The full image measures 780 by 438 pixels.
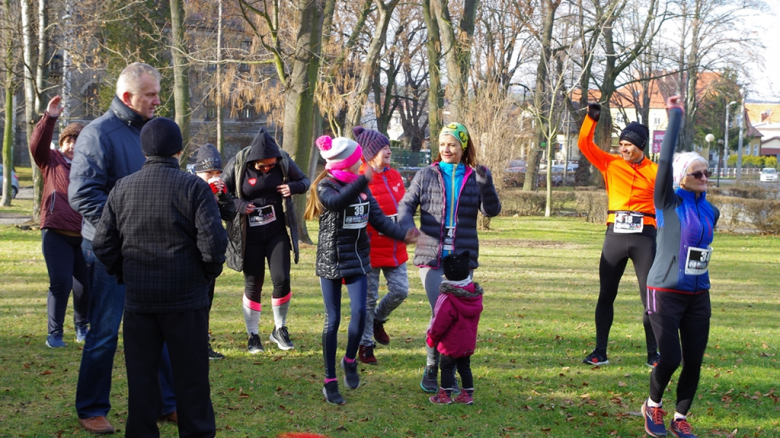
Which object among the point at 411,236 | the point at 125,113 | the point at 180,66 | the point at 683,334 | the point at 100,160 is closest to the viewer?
the point at 100,160

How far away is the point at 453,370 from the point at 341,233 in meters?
1.34

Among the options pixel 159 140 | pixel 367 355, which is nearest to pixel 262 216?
pixel 367 355

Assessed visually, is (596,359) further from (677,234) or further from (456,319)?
(677,234)

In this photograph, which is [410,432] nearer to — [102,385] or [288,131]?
[102,385]

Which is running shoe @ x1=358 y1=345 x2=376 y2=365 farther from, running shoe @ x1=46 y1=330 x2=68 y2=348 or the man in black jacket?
running shoe @ x1=46 y1=330 x2=68 y2=348

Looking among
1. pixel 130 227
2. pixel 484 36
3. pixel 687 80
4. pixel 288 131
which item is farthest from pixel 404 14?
pixel 130 227

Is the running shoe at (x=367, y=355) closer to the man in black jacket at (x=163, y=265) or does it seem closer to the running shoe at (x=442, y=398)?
the running shoe at (x=442, y=398)

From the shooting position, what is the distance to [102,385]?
471 cm

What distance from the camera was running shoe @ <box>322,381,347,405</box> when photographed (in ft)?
18.0

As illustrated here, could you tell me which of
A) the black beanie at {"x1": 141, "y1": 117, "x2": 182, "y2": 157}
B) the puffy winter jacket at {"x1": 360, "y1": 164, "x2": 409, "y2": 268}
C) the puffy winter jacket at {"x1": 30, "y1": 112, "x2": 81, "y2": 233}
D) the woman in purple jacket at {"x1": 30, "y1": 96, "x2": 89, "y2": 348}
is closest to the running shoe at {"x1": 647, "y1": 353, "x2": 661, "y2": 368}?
the puffy winter jacket at {"x1": 360, "y1": 164, "x2": 409, "y2": 268}

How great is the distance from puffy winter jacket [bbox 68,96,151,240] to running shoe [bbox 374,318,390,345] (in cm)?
311

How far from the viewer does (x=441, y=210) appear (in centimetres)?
585

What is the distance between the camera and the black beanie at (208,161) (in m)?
6.42

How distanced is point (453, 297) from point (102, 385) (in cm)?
241
